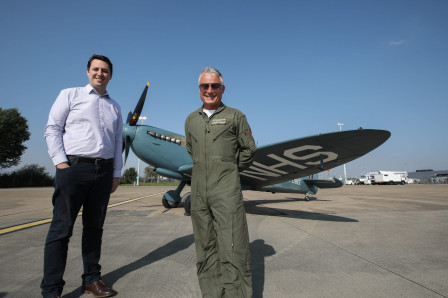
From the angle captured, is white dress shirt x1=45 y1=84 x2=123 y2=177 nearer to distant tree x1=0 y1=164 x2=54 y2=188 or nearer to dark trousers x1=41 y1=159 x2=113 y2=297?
dark trousers x1=41 y1=159 x2=113 y2=297

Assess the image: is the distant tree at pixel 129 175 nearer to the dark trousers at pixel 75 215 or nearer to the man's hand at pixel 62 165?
the dark trousers at pixel 75 215

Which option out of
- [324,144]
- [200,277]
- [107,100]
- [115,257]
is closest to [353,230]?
[324,144]

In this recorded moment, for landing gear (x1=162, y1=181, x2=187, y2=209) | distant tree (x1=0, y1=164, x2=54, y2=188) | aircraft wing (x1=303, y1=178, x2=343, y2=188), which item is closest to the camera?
landing gear (x1=162, y1=181, x2=187, y2=209)

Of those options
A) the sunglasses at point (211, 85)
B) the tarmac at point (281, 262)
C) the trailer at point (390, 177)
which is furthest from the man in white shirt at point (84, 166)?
the trailer at point (390, 177)

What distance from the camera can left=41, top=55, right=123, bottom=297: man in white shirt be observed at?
5.37ft

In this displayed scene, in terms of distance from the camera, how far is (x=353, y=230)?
399 cm

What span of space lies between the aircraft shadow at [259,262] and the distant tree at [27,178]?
161 ft

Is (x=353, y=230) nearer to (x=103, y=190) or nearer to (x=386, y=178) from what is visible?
(x=103, y=190)

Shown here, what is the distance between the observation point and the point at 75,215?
1741 mm

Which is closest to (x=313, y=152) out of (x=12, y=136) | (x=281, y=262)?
(x=281, y=262)

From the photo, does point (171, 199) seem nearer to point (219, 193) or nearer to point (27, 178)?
point (219, 193)

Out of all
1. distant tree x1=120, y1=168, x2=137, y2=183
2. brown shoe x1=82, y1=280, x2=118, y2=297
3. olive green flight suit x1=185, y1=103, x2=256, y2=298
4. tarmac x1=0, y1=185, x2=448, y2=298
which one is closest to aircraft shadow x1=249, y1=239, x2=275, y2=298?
→ tarmac x1=0, y1=185, x2=448, y2=298

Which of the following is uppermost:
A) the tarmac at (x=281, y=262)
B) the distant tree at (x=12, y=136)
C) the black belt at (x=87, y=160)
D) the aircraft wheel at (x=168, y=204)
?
the distant tree at (x=12, y=136)

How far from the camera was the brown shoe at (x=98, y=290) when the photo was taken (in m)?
1.70
